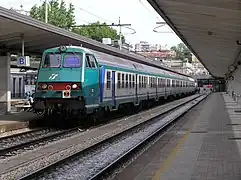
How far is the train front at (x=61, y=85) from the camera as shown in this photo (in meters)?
17.5

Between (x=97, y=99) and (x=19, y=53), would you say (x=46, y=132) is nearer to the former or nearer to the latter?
(x=97, y=99)

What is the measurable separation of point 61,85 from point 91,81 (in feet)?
4.00

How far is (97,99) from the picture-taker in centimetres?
1872

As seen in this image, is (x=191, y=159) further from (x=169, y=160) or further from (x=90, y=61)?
(x=90, y=61)

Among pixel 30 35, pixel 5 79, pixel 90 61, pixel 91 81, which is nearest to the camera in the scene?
pixel 91 81

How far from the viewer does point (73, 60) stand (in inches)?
713

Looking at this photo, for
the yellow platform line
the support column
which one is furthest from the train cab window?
the support column

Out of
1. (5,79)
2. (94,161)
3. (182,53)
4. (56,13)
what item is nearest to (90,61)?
(5,79)

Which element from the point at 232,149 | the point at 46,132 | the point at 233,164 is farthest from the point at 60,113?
the point at 233,164

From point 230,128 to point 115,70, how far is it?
255 inches

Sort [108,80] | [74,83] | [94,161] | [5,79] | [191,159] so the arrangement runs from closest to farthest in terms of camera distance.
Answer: [191,159], [94,161], [74,83], [108,80], [5,79]

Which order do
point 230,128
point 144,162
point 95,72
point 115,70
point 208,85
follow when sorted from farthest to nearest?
point 208,85, point 115,70, point 95,72, point 230,128, point 144,162

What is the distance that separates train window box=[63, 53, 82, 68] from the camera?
707 inches

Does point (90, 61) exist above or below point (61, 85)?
above
